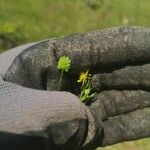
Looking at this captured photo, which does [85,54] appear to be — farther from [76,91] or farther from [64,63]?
[76,91]

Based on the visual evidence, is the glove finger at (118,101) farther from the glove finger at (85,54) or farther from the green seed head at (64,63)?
the green seed head at (64,63)

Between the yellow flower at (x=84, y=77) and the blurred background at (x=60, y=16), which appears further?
the blurred background at (x=60, y=16)

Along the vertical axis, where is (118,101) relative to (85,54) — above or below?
below

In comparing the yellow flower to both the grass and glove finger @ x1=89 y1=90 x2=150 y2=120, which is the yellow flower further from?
the grass

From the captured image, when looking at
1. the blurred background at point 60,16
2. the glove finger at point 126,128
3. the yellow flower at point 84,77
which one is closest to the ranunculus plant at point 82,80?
the yellow flower at point 84,77

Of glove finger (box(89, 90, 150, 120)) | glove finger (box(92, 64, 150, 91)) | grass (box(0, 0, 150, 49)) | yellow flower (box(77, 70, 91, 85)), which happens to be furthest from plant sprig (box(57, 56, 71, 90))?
grass (box(0, 0, 150, 49))

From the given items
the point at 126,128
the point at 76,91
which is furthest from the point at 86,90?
the point at 126,128

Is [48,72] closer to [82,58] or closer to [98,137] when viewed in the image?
[82,58]
